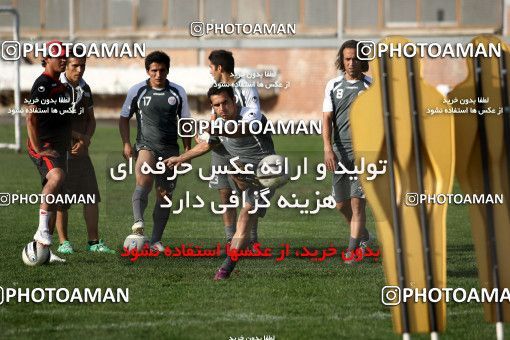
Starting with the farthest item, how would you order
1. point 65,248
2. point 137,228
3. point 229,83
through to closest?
point 65,248
point 137,228
point 229,83

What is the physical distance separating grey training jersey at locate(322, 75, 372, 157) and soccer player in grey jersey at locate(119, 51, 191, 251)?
55.9 inches

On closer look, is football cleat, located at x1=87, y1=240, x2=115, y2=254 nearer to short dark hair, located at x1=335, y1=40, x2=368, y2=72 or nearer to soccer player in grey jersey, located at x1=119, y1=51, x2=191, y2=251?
soccer player in grey jersey, located at x1=119, y1=51, x2=191, y2=251

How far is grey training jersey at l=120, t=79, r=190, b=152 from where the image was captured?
441 inches

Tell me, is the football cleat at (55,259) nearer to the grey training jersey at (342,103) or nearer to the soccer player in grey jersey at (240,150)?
the soccer player in grey jersey at (240,150)

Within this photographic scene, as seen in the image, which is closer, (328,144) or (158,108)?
(328,144)

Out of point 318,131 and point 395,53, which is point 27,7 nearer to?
point 318,131

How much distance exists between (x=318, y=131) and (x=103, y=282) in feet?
7.35

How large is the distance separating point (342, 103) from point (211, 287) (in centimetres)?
253

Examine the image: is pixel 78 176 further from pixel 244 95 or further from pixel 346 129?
pixel 346 129

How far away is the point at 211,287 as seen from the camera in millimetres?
9414

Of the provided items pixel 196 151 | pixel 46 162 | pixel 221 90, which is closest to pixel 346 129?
pixel 221 90

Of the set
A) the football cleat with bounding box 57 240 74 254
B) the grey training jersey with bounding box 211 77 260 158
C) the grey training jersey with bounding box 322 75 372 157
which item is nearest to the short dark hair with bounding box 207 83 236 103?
the grey training jersey with bounding box 211 77 260 158

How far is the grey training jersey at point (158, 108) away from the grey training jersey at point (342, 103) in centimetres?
144

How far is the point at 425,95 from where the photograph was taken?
729cm
